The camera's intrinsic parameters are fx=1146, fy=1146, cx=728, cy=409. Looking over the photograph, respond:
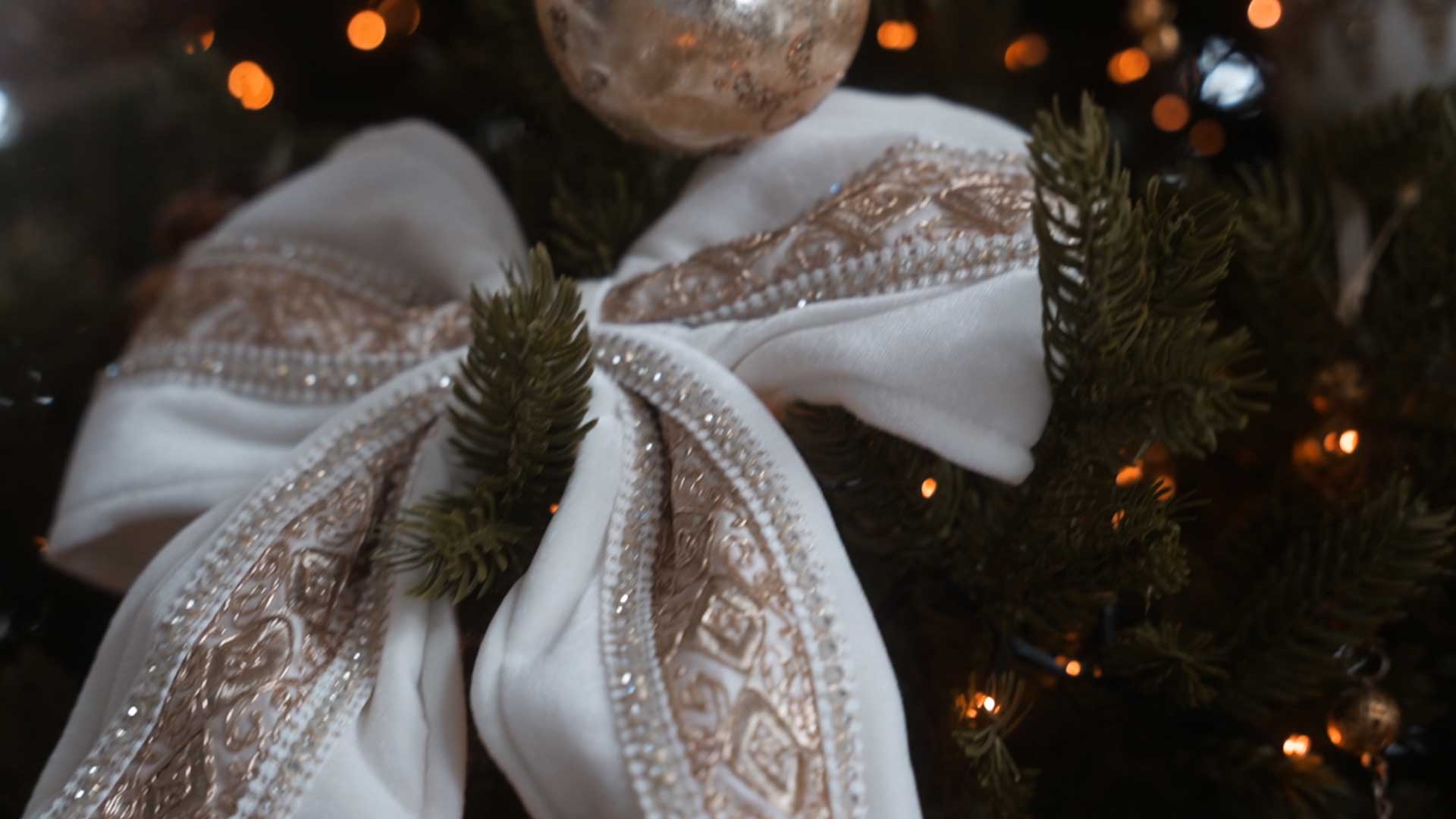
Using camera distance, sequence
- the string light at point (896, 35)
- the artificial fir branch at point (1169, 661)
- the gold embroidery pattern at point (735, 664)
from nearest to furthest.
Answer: the gold embroidery pattern at point (735, 664) → the artificial fir branch at point (1169, 661) → the string light at point (896, 35)

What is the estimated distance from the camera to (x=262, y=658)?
40cm

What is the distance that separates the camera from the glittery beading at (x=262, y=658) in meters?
0.38

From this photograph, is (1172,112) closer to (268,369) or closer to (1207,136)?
(1207,136)

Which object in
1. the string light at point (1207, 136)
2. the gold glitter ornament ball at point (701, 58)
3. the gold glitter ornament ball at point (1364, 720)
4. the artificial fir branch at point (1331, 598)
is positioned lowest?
the gold glitter ornament ball at point (1364, 720)

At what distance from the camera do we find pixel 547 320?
0.39 m

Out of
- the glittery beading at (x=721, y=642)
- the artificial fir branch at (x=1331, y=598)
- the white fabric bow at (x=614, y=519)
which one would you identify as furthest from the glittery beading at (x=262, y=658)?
the artificial fir branch at (x=1331, y=598)

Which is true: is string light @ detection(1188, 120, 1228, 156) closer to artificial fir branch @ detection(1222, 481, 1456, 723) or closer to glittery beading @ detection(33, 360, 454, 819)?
artificial fir branch @ detection(1222, 481, 1456, 723)

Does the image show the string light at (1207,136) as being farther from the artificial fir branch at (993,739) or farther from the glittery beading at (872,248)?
the artificial fir branch at (993,739)

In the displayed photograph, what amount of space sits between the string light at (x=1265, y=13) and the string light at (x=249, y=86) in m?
0.63

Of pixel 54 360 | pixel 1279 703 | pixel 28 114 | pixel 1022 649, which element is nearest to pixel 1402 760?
pixel 1279 703

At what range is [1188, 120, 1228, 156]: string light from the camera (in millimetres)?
721

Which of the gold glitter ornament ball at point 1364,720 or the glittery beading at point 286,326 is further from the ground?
the glittery beading at point 286,326

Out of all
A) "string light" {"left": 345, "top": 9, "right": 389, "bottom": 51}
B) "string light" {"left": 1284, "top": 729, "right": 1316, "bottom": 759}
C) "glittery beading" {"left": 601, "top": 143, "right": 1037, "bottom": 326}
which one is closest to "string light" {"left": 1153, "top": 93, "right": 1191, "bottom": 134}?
"glittery beading" {"left": 601, "top": 143, "right": 1037, "bottom": 326}

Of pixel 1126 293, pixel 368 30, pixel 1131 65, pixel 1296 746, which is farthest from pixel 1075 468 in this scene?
pixel 368 30
